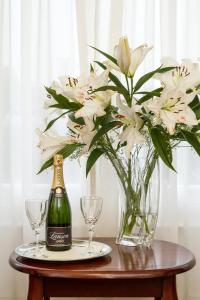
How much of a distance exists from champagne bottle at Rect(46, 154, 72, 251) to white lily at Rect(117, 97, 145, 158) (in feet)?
0.74

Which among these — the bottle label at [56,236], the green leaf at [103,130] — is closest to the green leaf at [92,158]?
the green leaf at [103,130]

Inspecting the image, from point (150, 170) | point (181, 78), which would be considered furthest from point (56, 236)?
point (181, 78)

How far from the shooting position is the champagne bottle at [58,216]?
1.54 meters

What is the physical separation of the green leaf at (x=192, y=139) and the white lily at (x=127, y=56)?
0.26 meters

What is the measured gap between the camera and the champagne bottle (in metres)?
1.54

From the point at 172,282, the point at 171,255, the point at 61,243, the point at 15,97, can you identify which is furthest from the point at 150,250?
the point at 15,97

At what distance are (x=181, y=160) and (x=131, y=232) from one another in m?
0.45

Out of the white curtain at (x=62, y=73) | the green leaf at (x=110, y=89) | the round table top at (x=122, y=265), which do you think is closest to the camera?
the round table top at (x=122, y=265)

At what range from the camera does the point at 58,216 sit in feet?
5.40

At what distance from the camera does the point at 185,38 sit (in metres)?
2.00

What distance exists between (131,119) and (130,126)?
2 centimetres

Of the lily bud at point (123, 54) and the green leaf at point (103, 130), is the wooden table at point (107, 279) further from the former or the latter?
the lily bud at point (123, 54)

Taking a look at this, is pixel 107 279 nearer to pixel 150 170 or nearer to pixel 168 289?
pixel 168 289

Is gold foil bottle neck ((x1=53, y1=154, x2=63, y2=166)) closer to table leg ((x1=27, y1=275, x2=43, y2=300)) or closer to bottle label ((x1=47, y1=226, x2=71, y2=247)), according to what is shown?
bottle label ((x1=47, y1=226, x2=71, y2=247))
